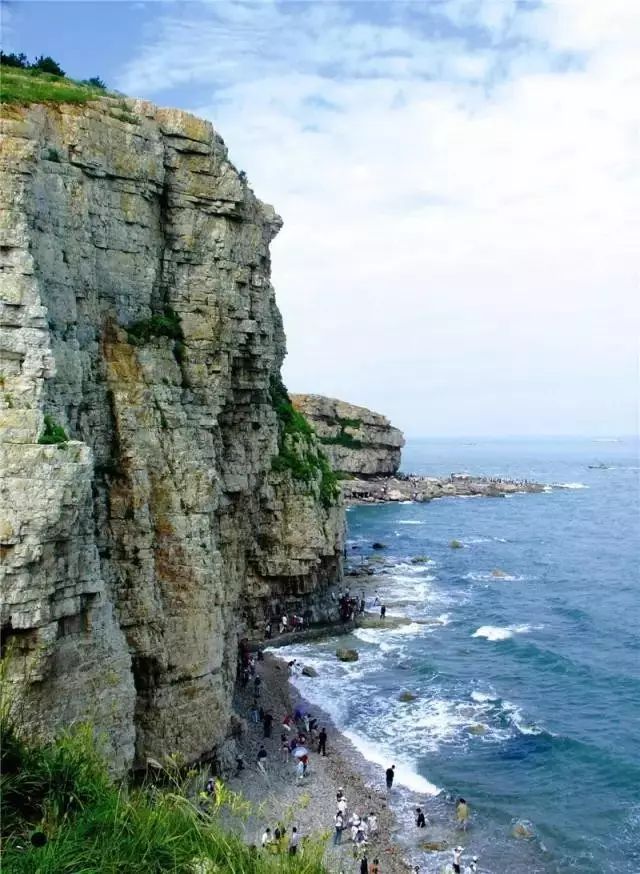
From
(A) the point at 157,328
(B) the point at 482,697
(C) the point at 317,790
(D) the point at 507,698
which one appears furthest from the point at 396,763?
(A) the point at 157,328

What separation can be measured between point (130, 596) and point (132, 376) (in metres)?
7.63

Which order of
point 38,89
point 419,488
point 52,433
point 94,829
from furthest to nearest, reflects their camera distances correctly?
point 419,488 → point 38,89 → point 52,433 → point 94,829

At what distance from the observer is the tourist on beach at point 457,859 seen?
2712 cm

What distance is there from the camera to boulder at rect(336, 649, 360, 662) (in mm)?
49812

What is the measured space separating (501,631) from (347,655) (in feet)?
46.2

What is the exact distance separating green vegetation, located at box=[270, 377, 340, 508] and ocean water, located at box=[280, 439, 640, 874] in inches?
459

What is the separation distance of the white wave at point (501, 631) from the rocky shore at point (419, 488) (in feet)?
221

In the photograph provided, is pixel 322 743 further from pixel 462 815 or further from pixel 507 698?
pixel 507 698

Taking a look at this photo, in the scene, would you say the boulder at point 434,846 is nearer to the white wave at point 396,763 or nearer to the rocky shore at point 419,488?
the white wave at point 396,763

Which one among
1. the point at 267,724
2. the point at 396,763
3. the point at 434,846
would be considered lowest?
the point at 434,846

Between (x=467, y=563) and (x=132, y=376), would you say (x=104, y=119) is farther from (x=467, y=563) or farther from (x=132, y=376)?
(x=467, y=563)

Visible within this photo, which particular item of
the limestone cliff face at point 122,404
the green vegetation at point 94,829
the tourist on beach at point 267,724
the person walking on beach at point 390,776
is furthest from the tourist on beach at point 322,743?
the green vegetation at point 94,829

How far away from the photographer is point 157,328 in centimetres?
2762

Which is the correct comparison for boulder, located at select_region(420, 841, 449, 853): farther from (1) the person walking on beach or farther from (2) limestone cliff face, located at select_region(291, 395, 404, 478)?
(2) limestone cliff face, located at select_region(291, 395, 404, 478)
